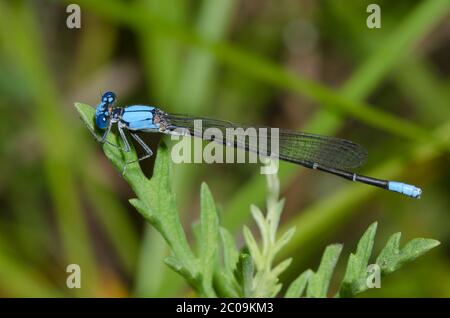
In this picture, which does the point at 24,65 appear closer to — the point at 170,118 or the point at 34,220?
the point at 34,220

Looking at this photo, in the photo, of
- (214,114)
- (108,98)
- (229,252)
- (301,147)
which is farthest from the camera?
(214,114)

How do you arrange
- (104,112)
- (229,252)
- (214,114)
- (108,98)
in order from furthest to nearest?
1. (214,114)
2. (108,98)
3. (104,112)
4. (229,252)

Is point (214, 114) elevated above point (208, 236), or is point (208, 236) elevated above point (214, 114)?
point (214, 114)

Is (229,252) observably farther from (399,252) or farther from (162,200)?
(399,252)

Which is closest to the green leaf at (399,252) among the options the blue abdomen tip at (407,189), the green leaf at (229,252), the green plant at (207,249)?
the green plant at (207,249)

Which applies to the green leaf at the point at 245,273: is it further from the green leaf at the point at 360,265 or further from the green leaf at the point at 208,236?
the green leaf at the point at 360,265

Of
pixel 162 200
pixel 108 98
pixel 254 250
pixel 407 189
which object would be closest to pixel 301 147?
pixel 407 189

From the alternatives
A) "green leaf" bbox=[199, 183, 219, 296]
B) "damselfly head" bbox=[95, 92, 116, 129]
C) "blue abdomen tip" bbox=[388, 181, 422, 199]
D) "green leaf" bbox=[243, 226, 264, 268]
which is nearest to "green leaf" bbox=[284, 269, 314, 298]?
"green leaf" bbox=[243, 226, 264, 268]
